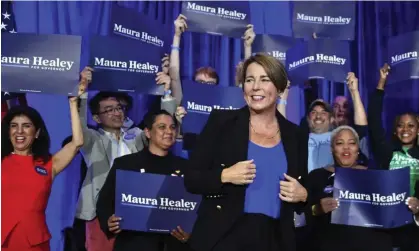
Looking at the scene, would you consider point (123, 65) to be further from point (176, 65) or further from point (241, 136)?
point (241, 136)

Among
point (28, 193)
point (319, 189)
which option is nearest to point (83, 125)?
point (28, 193)

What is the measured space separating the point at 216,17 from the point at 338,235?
1.81 metres

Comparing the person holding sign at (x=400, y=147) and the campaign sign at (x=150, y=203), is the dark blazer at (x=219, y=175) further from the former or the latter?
the person holding sign at (x=400, y=147)

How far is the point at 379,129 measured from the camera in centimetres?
395

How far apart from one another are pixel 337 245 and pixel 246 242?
5.42ft

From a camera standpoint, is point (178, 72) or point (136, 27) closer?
point (136, 27)

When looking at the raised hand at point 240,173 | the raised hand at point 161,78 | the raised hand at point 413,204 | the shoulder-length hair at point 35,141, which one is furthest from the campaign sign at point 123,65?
the raised hand at point 240,173

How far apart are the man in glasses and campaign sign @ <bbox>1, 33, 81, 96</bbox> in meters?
0.20

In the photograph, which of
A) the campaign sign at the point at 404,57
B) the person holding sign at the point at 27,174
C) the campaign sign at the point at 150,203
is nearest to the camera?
the campaign sign at the point at 150,203

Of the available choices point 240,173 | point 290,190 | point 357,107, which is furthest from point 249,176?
point 357,107

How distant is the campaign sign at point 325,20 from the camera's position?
440 cm

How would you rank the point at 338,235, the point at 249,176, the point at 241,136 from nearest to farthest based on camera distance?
the point at 249,176 < the point at 241,136 < the point at 338,235

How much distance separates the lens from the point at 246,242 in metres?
1.80

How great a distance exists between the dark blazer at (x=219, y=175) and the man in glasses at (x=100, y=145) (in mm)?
2038
